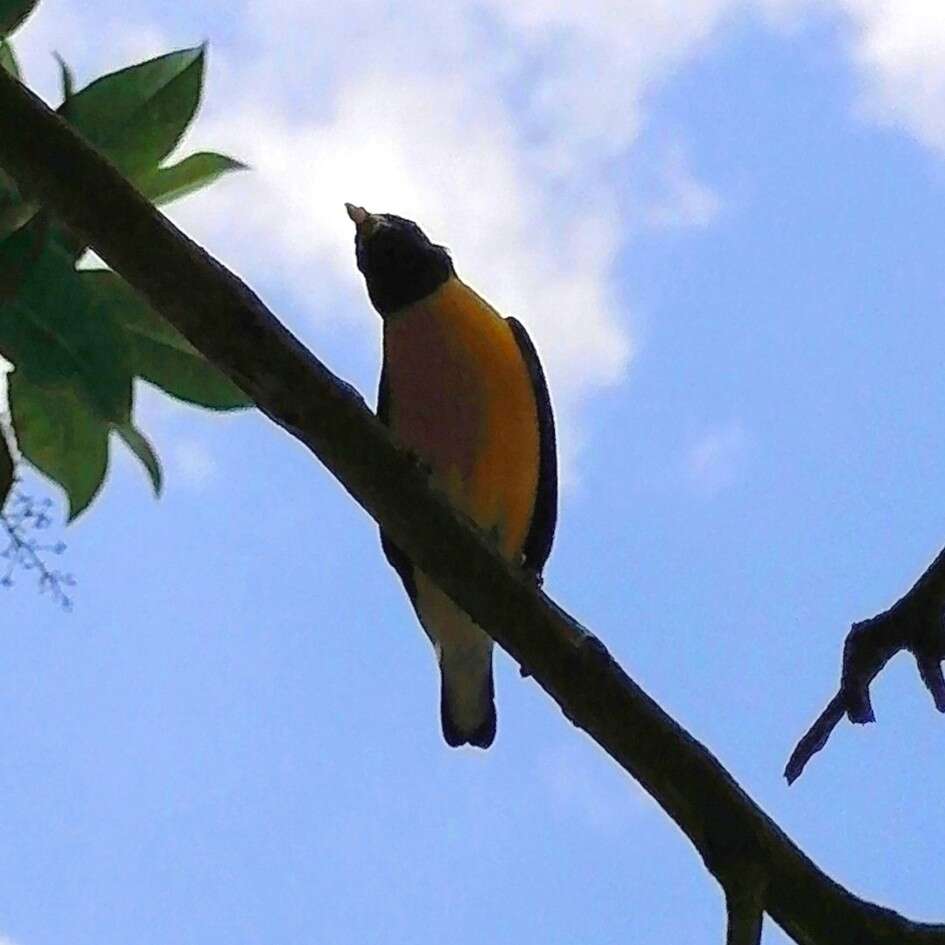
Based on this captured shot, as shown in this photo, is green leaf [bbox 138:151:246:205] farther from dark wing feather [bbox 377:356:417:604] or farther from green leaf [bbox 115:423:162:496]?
dark wing feather [bbox 377:356:417:604]

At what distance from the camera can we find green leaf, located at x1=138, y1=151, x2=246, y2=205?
4.59 ft

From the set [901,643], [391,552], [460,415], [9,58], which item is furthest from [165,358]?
[391,552]

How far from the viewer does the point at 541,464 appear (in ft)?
8.50

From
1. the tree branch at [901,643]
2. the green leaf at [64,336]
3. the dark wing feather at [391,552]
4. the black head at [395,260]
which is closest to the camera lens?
the tree branch at [901,643]

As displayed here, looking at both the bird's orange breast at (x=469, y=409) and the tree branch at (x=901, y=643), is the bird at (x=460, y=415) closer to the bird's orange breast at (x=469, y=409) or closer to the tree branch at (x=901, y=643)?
the bird's orange breast at (x=469, y=409)

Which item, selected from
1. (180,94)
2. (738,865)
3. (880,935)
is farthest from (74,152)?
(880,935)

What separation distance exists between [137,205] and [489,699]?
5.60ft

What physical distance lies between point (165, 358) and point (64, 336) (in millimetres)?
205

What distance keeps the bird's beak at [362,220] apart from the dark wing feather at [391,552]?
1.12ft

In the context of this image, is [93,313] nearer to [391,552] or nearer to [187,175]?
[187,175]

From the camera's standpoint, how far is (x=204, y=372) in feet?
4.41

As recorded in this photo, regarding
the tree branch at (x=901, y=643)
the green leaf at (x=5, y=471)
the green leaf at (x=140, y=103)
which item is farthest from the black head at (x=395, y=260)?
the tree branch at (x=901, y=643)

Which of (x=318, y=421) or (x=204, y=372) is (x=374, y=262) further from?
(x=318, y=421)

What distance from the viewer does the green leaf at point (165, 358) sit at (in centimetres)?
134
